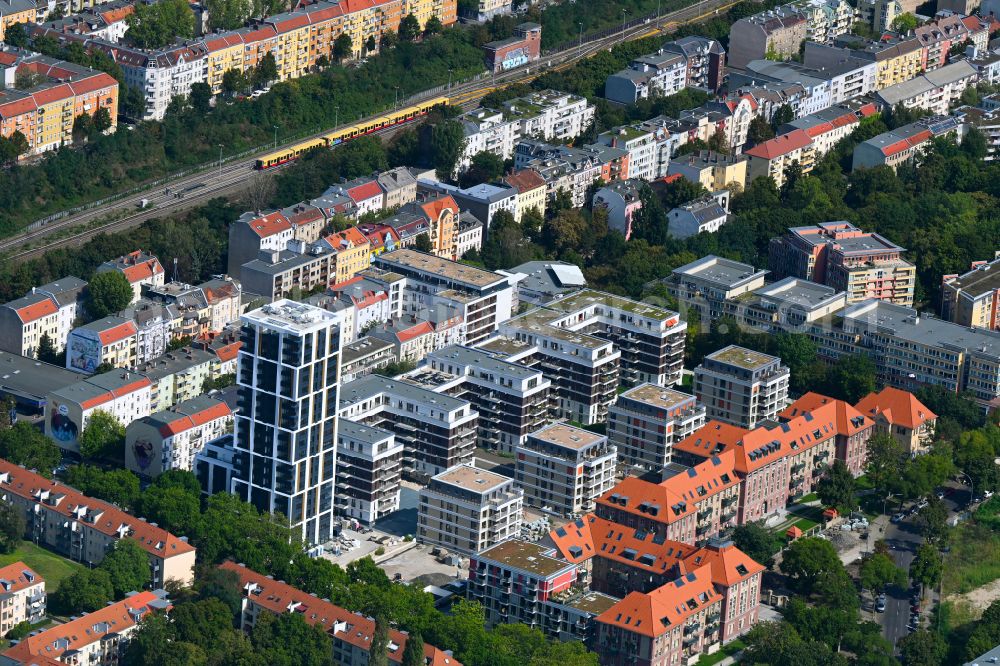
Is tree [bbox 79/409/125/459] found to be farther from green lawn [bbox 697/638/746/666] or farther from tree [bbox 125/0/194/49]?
tree [bbox 125/0/194/49]

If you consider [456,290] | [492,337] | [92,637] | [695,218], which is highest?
[456,290]

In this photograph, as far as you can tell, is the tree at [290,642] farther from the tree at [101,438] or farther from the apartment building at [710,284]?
the apartment building at [710,284]

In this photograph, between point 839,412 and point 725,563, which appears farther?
point 839,412

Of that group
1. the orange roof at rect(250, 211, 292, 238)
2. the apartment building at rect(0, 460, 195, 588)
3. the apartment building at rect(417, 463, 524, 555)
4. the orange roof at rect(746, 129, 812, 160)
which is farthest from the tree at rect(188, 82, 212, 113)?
the apartment building at rect(417, 463, 524, 555)

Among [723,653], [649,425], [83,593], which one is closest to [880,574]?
[723,653]

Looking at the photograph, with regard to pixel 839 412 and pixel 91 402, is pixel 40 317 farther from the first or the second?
pixel 839 412
